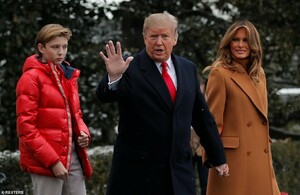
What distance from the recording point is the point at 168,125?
535 centimetres

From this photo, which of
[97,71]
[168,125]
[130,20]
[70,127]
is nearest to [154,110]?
[168,125]

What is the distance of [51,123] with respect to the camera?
597 centimetres

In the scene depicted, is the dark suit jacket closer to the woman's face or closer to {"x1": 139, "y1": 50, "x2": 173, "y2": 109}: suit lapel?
{"x1": 139, "y1": 50, "x2": 173, "y2": 109}: suit lapel

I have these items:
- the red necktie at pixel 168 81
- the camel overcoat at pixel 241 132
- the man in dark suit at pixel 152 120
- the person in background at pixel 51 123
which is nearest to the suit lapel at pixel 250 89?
the camel overcoat at pixel 241 132

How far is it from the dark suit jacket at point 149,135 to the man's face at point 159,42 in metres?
0.06

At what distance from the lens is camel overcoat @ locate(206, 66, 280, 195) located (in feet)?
20.8

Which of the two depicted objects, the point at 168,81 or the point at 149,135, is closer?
the point at 149,135

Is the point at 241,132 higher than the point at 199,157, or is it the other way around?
the point at 241,132

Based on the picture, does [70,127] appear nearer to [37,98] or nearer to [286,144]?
[37,98]

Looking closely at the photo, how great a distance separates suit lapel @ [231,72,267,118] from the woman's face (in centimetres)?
15

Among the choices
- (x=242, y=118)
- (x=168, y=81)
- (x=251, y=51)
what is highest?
(x=251, y=51)

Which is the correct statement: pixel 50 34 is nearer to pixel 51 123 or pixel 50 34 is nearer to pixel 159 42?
pixel 51 123

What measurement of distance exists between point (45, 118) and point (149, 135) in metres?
1.00

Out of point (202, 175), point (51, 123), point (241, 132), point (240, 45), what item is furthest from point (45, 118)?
point (202, 175)
